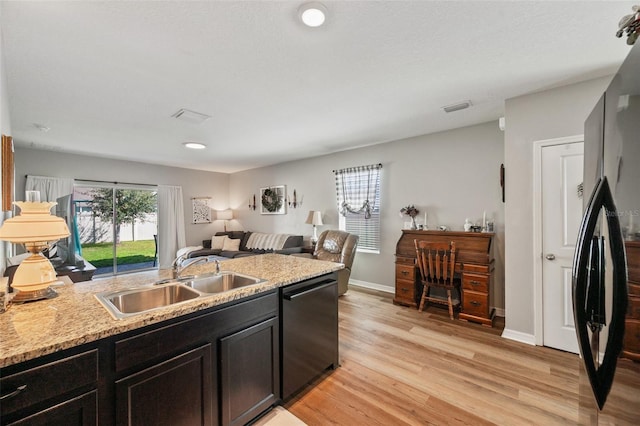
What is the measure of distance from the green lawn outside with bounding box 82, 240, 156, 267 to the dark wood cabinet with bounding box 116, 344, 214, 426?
5.57 m

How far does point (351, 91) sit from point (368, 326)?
8.64ft

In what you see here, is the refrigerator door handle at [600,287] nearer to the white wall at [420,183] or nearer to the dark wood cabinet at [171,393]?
the dark wood cabinet at [171,393]

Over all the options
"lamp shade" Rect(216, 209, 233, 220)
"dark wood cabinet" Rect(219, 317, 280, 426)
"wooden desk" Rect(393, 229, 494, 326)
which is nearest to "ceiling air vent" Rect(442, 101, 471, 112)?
"wooden desk" Rect(393, 229, 494, 326)

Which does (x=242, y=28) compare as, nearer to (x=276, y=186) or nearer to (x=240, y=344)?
(x=240, y=344)

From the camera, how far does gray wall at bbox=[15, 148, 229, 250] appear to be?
452 cm

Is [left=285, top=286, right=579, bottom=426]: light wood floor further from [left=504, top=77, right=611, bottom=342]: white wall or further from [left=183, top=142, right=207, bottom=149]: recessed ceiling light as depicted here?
[left=183, top=142, right=207, bottom=149]: recessed ceiling light

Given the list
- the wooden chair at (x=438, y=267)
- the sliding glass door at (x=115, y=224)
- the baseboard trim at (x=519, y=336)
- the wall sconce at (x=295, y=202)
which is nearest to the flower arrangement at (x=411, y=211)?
the wooden chair at (x=438, y=267)

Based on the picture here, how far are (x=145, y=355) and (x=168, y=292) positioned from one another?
24.1 inches

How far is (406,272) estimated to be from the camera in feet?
12.2

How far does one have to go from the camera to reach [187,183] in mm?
6469

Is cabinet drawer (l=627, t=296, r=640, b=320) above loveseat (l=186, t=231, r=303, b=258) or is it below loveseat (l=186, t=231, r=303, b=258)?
above

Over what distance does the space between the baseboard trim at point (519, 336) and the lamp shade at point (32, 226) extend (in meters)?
3.84

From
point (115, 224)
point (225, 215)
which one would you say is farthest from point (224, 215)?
point (115, 224)

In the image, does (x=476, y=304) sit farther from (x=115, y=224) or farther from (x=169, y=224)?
(x=115, y=224)
